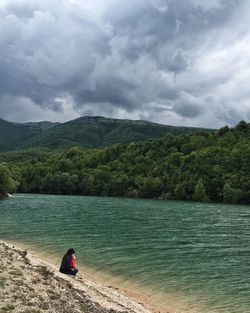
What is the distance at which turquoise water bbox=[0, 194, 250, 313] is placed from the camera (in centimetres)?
3631

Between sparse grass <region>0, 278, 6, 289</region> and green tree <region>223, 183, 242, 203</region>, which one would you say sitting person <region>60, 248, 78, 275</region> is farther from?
green tree <region>223, 183, 242, 203</region>

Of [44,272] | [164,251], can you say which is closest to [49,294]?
[44,272]

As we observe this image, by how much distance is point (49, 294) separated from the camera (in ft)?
89.4

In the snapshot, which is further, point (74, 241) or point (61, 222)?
point (61, 222)

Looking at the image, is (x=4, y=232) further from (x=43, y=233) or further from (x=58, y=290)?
(x=58, y=290)

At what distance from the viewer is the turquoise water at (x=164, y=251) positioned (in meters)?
36.3

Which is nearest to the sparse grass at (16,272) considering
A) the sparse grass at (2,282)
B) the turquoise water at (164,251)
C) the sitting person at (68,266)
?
the sparse grass at (2,282)

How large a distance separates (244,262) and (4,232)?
39808mm

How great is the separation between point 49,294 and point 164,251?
1166 inches

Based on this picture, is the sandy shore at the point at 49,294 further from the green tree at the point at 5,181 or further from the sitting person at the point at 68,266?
the green tree at the point at 5,181

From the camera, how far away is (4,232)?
7044 centimetres

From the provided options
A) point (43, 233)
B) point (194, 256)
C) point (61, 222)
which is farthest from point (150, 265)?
point (61, 222)

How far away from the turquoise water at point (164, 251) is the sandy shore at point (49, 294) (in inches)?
183

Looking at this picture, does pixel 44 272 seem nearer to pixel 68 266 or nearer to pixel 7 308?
pixel 68 266
